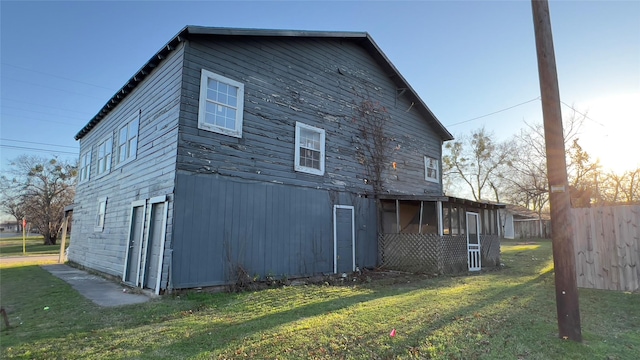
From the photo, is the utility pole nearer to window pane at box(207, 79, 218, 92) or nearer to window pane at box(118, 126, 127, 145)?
window pane at box(207, 79, 218, 92)

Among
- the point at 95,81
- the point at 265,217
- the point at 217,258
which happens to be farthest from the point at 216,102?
the point at 95,81

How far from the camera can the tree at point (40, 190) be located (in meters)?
35.0

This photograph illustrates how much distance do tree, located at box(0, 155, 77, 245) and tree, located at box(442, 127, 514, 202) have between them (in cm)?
4261

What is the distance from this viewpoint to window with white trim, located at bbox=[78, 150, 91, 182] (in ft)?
50.1

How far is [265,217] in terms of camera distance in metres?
9.35

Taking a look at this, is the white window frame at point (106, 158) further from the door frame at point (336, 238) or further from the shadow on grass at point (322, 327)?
the shadow on grass at point (322, 327)

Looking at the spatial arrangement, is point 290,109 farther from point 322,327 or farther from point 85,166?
point 85,166

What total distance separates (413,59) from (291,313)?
11.9m

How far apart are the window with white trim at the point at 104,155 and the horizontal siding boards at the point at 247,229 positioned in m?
6.58

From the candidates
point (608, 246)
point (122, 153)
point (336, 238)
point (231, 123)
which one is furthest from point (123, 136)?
point (608, 246)

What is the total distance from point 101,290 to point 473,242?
12.4 meters

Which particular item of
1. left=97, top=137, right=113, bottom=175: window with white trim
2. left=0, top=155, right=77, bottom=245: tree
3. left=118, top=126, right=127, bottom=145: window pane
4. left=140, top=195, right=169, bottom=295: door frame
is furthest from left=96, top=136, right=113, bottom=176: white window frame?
left=0, top=155, right=77, bottom=245: tree

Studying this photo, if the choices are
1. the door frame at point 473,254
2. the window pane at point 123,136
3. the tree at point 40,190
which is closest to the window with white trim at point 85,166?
the window pane at point 123,136

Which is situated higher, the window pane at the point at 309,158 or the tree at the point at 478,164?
the tree at the point at 478,164
